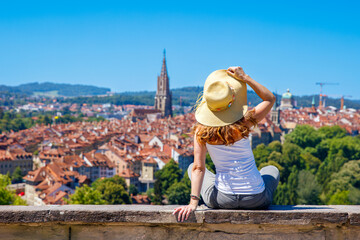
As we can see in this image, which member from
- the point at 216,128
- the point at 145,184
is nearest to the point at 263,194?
the point at 216,128

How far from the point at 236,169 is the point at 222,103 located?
363mm

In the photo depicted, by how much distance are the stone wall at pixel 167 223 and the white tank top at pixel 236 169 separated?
151 millimetres

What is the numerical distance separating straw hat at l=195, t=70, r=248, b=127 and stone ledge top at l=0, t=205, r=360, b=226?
48 centimetres

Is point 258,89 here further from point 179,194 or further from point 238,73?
point 179,194

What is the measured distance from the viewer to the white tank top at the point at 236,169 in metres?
2.52

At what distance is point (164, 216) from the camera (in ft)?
7.89

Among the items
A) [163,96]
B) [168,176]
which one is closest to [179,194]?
[168,176]

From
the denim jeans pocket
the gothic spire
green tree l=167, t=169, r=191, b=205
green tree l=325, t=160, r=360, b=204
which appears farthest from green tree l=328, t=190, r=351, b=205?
the gothic spire

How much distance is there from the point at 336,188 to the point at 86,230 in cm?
3223

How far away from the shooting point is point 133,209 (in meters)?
2.41

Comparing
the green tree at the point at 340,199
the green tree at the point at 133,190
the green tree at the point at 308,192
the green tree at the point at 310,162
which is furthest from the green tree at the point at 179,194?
the green tree at the point at 310,162

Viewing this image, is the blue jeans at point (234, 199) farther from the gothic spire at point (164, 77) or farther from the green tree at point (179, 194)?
the gothic spire at point (164, 77)

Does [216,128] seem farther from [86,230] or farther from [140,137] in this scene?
[140,137]

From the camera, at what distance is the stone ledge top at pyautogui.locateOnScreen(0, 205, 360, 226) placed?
2404 mm
